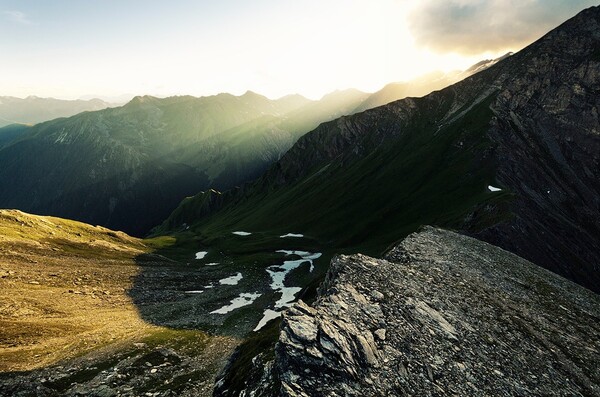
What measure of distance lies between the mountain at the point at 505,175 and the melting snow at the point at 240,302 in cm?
3529

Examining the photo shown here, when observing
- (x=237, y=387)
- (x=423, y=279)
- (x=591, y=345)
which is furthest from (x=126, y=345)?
(x=591, y=345)

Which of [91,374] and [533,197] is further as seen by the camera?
[533,197]

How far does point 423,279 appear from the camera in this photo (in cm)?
3559

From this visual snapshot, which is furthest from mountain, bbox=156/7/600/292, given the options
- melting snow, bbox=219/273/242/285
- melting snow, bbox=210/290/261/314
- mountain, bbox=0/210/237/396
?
mountain, bbox=0/210/237/396

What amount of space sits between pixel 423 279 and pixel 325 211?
129 meters

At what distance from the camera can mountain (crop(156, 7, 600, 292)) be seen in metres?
81.2

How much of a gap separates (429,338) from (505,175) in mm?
105797

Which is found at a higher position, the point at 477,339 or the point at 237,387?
the point at 477,339

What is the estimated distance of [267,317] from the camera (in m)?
69.4

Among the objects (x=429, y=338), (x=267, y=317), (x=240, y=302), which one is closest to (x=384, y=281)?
(x=429, y=338)

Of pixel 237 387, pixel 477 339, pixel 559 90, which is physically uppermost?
pixel 559 90

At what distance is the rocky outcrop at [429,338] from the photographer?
2067 cm

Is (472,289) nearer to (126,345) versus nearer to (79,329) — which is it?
(126,345)

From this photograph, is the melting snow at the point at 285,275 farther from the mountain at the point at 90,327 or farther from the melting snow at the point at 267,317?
the mountain at the point at 90,327
